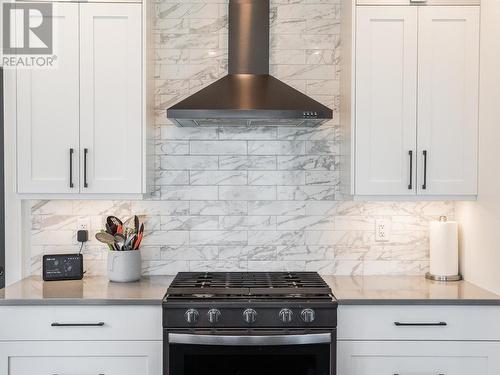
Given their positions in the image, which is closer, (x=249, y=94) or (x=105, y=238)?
(x=249, y=94)

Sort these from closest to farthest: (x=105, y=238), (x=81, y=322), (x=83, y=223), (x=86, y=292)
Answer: (x=81, y=322) < (x=86, y=292) < (x=105, y=238) < (x=83, y=223)

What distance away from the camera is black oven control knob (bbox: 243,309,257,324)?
2549 millimetres

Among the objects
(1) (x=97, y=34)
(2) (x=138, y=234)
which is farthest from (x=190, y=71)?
(2) (x=138, y=234)

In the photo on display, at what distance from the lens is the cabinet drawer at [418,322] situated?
2635 millimetres

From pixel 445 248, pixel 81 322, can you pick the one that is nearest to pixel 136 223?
pixel 81 322

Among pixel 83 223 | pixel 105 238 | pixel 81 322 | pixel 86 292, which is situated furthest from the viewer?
pixel 83 223

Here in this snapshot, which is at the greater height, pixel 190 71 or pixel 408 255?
pixel 190 71

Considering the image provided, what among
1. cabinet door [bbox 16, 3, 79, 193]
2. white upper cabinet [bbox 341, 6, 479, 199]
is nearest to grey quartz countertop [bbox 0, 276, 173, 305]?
cabinet door [bbox 16, 3, 79, 193]

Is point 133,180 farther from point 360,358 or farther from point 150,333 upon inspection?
point 360,358

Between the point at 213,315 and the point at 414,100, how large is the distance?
1556mm

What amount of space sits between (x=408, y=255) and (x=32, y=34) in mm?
2514

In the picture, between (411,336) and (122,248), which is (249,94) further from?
(411,336)

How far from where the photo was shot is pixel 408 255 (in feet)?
10.9

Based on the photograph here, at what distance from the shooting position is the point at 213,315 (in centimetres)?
254
